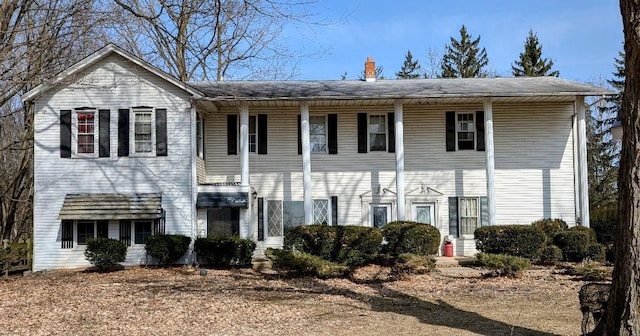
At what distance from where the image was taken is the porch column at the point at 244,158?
20.2 metres

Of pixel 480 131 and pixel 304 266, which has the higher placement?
pixel 480 131

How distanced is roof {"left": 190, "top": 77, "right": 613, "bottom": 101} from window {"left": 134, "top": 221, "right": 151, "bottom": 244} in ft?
15.2

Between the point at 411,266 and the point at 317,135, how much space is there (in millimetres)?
7618

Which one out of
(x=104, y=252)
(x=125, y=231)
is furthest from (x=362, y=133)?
(x=104, y=252)

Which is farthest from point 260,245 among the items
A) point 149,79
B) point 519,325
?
point 519,325

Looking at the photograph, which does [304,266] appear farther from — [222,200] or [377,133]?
[377,133]

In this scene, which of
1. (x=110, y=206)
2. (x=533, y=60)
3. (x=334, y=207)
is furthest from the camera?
(x=533, y=60)

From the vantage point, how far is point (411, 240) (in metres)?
18.5

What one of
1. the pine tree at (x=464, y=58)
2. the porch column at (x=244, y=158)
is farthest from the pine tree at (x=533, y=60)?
the porch column at (x=244, y=158)

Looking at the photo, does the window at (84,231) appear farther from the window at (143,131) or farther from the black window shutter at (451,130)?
the black window shutter at (451,130)

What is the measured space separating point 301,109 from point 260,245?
4905 millimetres

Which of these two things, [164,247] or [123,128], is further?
[123,128]

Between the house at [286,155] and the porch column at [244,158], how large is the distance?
0.04 meters

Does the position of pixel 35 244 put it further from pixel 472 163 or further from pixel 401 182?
pixel 472 163
